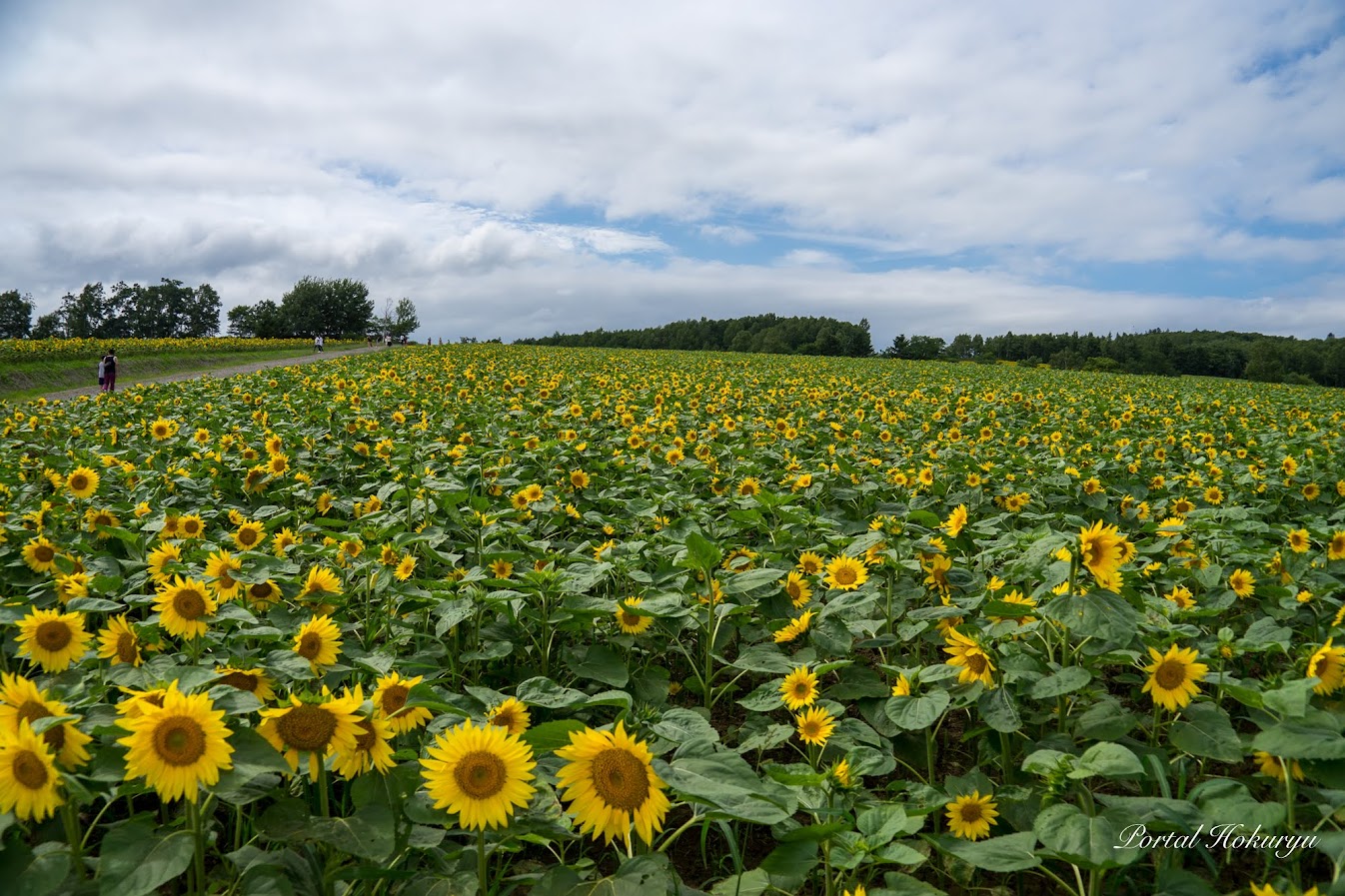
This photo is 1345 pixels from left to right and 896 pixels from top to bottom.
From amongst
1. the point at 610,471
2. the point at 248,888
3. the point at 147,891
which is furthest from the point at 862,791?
the point at 610,471

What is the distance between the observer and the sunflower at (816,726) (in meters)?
2.15

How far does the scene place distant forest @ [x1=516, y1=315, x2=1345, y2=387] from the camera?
55219 millimetres

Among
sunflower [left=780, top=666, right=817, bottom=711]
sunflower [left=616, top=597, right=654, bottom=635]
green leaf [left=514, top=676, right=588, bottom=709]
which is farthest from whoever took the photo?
sunflower [left=616, top=597, right=654, bottom=635]

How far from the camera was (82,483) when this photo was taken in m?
4.41

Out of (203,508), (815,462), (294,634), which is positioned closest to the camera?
(294,634)

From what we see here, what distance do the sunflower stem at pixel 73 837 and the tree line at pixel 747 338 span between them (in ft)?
218

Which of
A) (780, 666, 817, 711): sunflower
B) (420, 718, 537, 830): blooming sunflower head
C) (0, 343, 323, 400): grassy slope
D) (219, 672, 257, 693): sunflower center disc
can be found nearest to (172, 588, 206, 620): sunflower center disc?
(219, 672, 257, 693): sunflower center disc

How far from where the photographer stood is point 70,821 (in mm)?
1389

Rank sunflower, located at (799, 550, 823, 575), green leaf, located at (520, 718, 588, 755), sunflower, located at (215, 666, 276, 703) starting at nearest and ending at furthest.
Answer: green leaf, located at (520, 718, 588, 755)
sunflower, located at (215, 666, 276, 703)
sunflower, located at (799, 550, 823, 575)

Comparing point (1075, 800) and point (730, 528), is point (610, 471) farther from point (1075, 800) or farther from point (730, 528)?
point (1075, 800)

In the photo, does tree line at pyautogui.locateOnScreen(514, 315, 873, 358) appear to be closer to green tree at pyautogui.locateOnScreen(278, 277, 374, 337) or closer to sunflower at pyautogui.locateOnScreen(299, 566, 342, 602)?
green tree at pyautogui.locateOnScreen(278, 277, 374, 337)

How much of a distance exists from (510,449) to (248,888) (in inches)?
177

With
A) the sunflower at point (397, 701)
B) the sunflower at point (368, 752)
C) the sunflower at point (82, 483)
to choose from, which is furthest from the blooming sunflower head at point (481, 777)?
the sunflower at point (82, 483)

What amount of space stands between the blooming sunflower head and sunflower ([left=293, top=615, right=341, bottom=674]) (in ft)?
2.49
